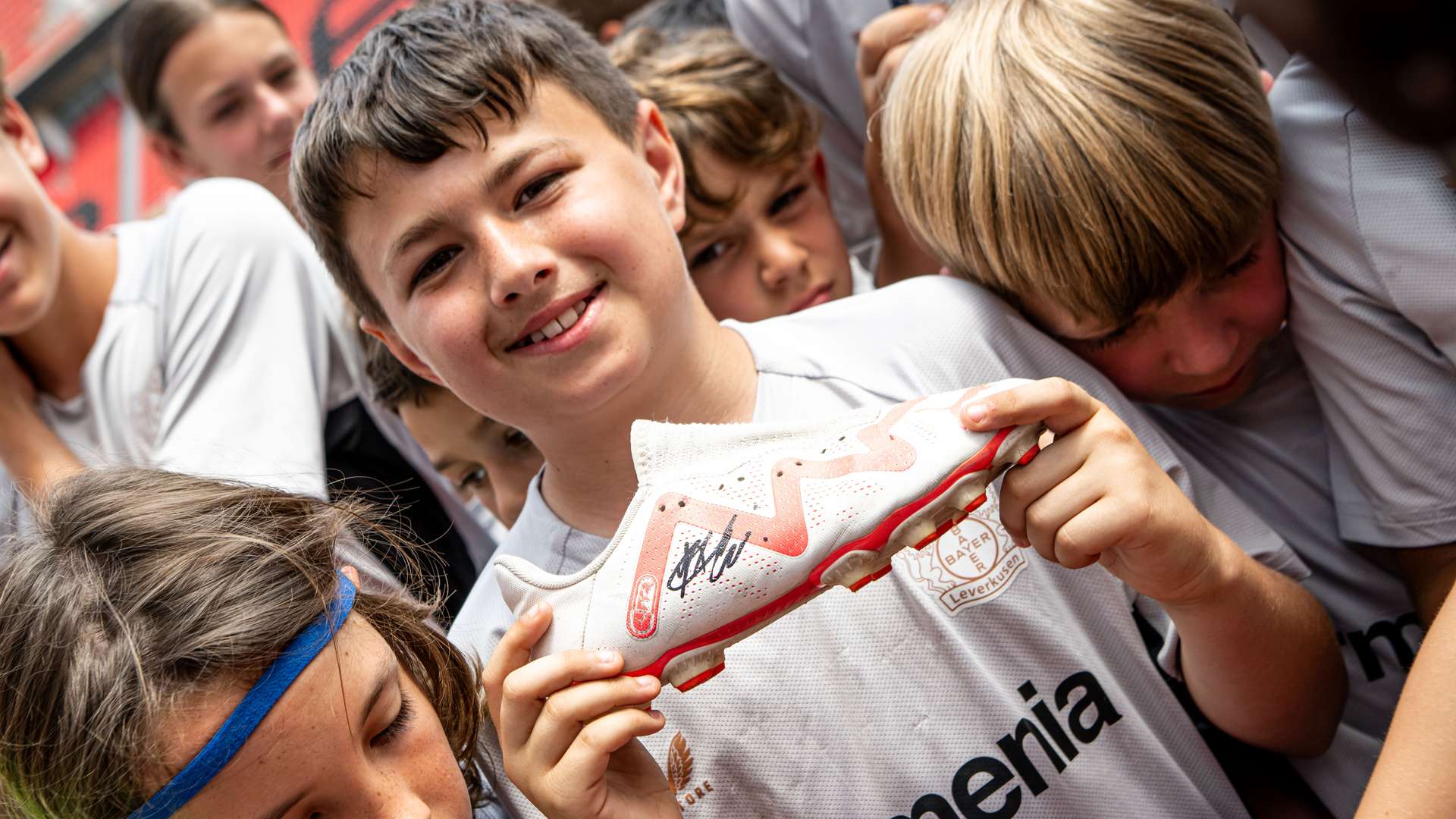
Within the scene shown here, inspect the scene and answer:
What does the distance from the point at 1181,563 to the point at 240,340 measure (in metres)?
1.60

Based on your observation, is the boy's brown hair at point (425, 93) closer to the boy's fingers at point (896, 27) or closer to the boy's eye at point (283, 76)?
the boy's fingers at point (896, 27)

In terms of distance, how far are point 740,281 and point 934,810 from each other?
100 cm

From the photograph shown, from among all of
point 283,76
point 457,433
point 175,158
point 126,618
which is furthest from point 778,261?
point 175,158

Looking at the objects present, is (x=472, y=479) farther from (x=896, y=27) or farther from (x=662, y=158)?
(x=896, y=27)

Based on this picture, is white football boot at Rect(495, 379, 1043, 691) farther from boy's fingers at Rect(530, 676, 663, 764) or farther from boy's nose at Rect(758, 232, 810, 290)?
boy's nose at Rect(758, 232, 810, 290)

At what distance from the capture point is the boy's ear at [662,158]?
1506mm

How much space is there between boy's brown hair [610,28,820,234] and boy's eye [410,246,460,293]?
2.09ft

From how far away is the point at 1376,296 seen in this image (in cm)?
122

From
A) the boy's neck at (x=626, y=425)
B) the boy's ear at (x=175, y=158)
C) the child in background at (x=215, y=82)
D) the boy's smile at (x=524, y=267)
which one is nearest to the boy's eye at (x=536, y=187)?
the boy's smile at (x=524, y=267)

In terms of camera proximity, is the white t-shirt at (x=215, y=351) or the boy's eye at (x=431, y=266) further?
the white t-shirt at (x=215, y=351)

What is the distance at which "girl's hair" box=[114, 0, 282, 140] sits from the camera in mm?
2520

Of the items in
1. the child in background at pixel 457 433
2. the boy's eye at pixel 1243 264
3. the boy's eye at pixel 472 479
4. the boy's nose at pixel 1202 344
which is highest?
the boy's eye at pixel 1243 264

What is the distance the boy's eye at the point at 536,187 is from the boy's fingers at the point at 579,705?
561 mm

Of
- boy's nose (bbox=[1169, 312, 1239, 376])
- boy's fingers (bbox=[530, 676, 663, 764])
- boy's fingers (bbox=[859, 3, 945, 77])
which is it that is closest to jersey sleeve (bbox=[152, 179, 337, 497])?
boy's fingers (bbox=[530, 676, 663, 764])
